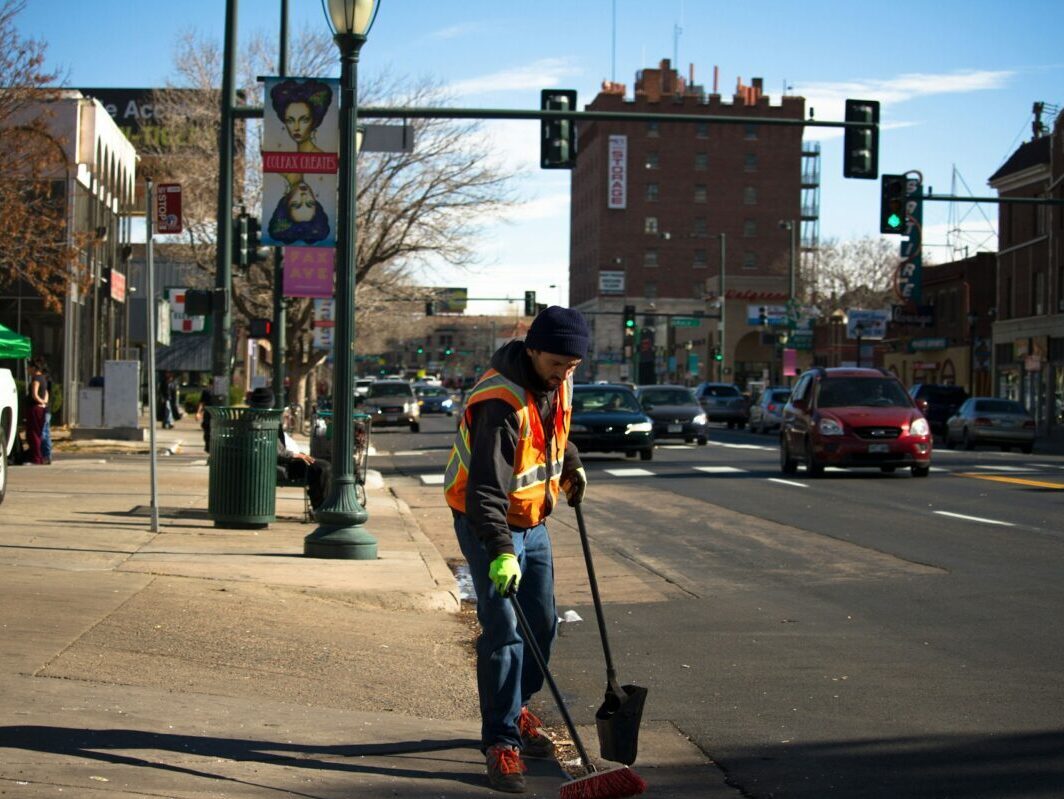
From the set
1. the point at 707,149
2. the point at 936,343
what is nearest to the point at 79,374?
the point at 936,343

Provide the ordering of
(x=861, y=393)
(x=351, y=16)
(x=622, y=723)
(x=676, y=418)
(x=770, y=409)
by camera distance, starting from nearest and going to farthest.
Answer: (x=622, y=723)
(x=351, y=16)
(x=861, y=393)
(x=676, y=418)
(x=770, y=409)

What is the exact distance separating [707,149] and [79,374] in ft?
288

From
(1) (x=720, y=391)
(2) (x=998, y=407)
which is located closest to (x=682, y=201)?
(1) (x=720, y=391)

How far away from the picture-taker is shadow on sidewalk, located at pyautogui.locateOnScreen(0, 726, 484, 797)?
5832 millimetres

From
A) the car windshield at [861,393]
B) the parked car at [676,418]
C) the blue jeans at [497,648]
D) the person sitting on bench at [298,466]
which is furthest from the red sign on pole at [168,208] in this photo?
the parked car at [676,418]

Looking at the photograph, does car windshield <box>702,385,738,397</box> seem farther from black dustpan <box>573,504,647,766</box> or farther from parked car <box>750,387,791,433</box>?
black dustpan <box>573,504,647,766</box>

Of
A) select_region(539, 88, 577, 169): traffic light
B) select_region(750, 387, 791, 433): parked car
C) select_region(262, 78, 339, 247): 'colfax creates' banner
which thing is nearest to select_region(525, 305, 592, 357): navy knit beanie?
select_region(262, 78, 339, 247): 'colfax creates' banner

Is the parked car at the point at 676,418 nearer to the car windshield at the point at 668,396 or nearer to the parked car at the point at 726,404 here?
the car windshield at the point at 668,396

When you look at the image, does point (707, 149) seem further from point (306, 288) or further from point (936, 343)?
point (306, 288)

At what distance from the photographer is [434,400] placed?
7650 centimetres

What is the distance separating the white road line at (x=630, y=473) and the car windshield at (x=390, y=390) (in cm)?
2631

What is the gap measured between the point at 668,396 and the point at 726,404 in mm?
21530

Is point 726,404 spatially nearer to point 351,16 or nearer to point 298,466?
point 298,466

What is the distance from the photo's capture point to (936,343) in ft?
237
